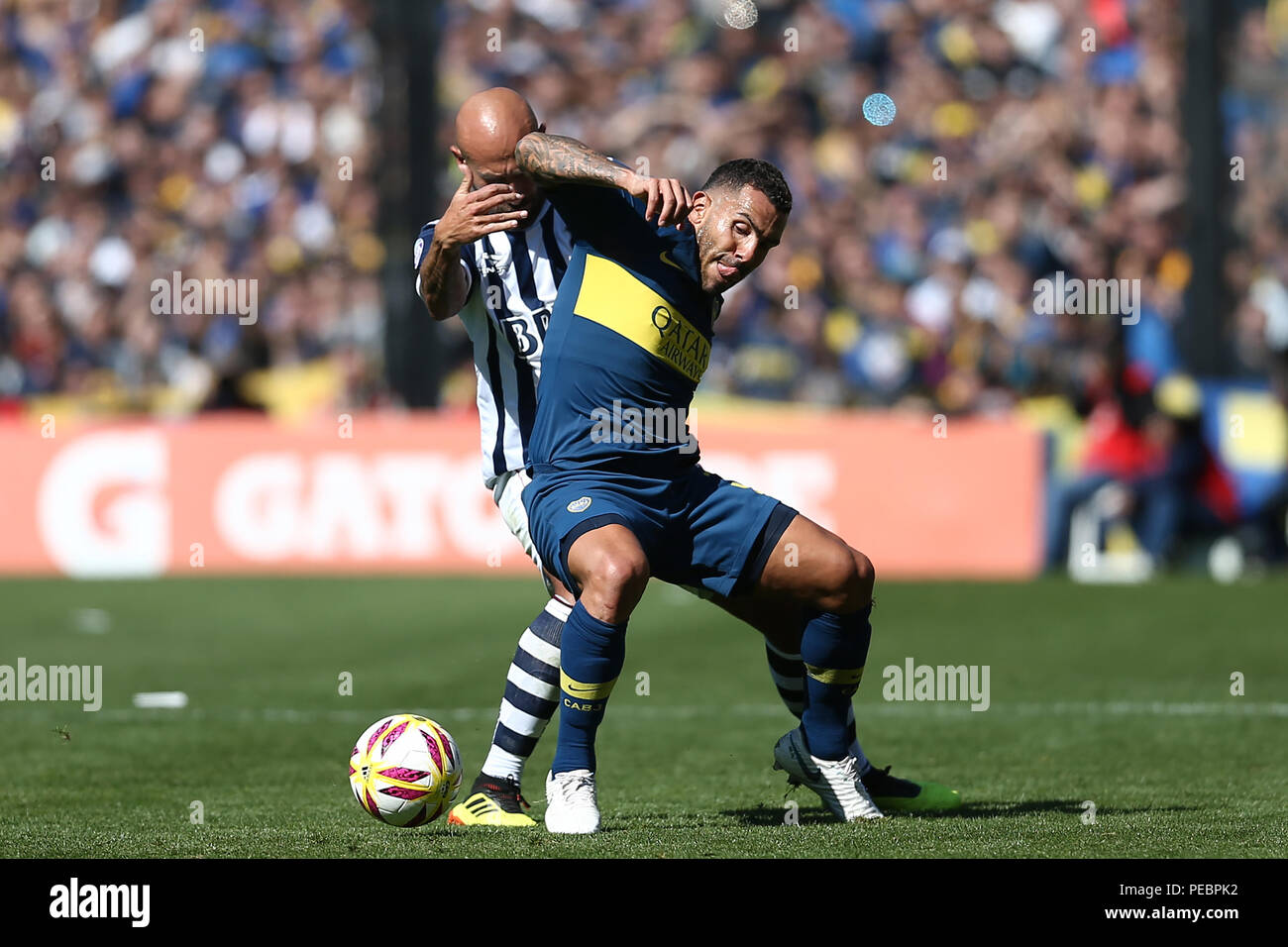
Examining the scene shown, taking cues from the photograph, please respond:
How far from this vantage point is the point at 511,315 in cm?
623

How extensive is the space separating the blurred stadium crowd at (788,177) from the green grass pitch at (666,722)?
300 cm

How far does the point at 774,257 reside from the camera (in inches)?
742

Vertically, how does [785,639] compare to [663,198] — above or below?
below

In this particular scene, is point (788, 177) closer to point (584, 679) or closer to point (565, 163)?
point (565, 163)

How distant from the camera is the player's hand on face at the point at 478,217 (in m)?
5.69

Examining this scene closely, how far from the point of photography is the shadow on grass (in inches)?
240

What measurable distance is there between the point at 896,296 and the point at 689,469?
481 inches

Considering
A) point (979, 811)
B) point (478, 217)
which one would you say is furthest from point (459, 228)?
point (979, 811)

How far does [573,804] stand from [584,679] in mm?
363

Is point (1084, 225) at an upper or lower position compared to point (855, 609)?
upper
